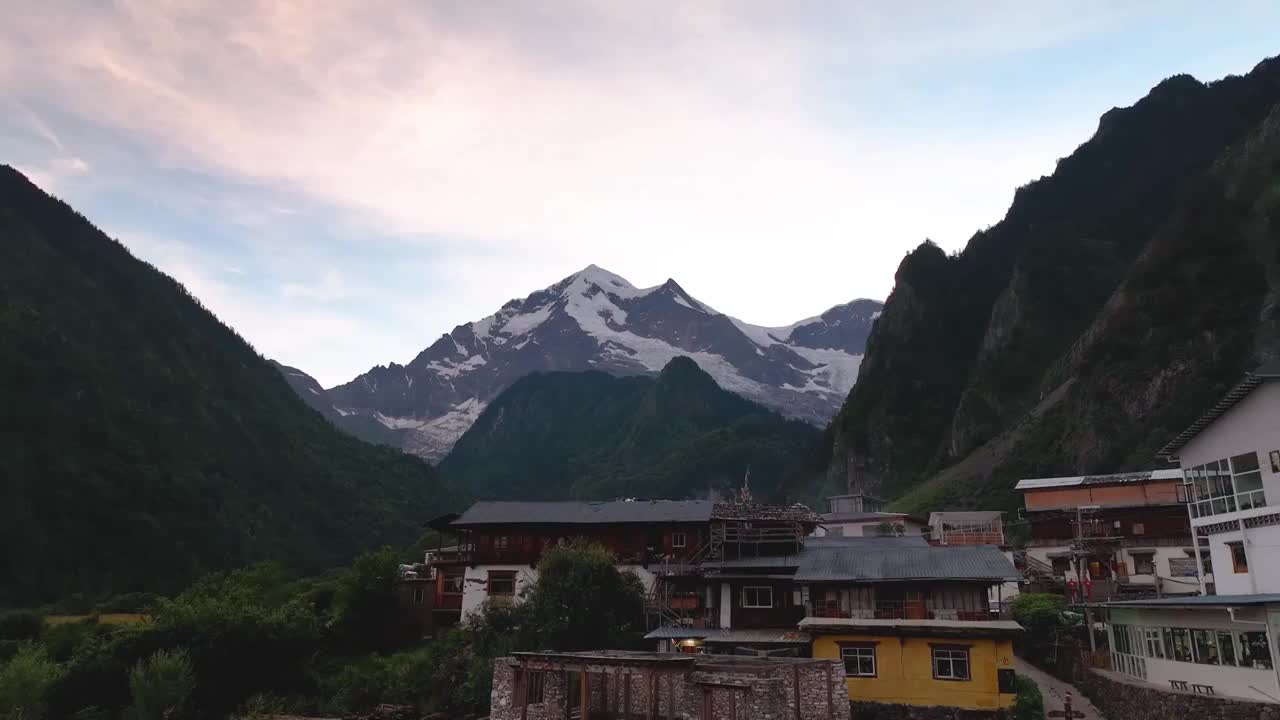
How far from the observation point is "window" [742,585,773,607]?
42.9 m

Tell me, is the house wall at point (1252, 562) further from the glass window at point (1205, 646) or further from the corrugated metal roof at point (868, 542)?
the corrugated metal roof at point (868, 542)

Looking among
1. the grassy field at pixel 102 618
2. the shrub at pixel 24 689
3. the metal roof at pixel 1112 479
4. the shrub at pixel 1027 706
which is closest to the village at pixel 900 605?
the shrub at pixel 1027 706

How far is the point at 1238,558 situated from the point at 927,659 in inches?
523

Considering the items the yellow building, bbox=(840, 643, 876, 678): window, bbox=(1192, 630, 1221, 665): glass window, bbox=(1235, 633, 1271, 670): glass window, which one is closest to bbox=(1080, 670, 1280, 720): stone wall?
bbox=(1235, 633, 1271, 670): glass window

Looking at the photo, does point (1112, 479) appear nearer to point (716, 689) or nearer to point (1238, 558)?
point (1238, 558)

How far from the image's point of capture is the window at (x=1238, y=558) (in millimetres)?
34344

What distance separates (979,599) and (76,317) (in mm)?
155431

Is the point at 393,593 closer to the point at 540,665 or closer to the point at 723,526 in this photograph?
the point at 723,526

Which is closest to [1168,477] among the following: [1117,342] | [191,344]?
[1117,342]

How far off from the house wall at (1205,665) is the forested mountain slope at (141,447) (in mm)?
102629

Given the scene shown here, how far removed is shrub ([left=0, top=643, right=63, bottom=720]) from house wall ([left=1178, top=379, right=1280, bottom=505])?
2115 inches

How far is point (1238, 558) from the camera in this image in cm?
3475

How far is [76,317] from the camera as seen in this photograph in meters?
145

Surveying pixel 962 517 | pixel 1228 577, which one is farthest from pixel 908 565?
pixel 962 517
